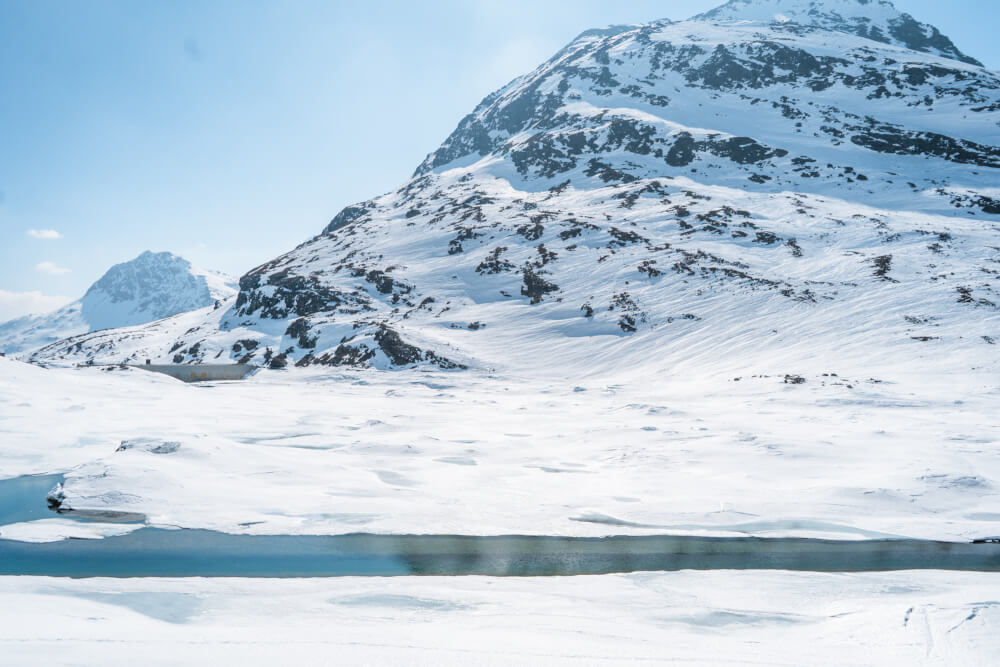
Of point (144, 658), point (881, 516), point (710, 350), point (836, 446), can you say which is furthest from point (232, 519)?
point (710, 350)

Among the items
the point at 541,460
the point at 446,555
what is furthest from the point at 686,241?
the point at 446,555

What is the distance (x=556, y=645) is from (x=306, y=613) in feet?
13.5

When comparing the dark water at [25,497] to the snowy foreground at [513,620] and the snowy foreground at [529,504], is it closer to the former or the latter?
the snowy foreground at [529,504]

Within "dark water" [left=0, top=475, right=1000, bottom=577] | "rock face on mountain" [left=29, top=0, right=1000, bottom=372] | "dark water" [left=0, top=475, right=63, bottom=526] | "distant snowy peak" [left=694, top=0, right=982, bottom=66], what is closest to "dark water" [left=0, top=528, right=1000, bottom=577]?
"dark water" [left=0, top=475, right=1000, bottom=577]

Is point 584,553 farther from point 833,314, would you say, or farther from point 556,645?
point 833,314

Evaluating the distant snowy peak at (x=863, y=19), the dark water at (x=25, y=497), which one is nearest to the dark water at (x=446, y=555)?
the dark water at (x=25, y=497)

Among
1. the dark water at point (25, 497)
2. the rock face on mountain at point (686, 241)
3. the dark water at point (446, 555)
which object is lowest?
the dark water at point (446, 555)

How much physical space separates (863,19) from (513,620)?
232m

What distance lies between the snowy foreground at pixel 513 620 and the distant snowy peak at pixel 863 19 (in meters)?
200

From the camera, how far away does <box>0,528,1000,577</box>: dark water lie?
10.4 metres

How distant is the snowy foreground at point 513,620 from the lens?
603 centimetres

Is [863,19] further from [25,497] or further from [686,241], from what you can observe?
[25,497]

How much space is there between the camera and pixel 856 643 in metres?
7.19

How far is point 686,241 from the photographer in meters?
56.4
